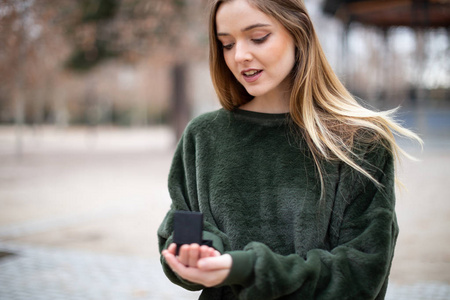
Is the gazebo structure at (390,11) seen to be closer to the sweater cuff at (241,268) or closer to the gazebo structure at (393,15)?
the gazebo structure at (393,15)

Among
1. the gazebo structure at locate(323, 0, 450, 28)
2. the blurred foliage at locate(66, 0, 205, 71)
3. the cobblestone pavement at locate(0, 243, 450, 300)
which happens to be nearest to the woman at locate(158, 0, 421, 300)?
the cobblestone pavement at locate(0, 243, 450, 300)

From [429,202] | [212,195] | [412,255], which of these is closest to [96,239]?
[412,255]

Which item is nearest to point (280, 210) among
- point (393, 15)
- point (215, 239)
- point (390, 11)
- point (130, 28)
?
point (215, 239)

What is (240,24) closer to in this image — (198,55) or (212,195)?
(212,195)

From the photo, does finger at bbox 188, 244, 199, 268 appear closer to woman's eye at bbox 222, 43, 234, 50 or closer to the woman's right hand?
the woman's right hand

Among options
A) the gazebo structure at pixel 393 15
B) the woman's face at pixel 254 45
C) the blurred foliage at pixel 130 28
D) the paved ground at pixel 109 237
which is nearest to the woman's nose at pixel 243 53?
the woman's face at pixel 254 45

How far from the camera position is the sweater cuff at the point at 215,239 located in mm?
1272

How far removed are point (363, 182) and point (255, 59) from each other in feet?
1.71

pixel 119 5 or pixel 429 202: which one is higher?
pixel 119 5

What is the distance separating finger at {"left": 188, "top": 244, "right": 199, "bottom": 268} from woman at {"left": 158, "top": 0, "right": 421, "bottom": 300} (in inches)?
6.9

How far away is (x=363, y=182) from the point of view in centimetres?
135

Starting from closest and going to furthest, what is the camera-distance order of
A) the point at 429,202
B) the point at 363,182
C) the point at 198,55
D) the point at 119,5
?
1. the point at 363,182
2. the point at 429,202
3. the point at 119,5
4. the point at 198,55

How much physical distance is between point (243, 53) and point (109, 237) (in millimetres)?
4614

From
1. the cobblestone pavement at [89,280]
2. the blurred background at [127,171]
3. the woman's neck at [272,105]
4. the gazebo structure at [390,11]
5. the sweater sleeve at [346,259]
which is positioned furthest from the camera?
the gazebo structure at [390,11]
